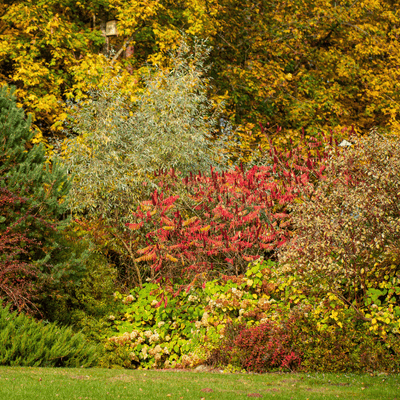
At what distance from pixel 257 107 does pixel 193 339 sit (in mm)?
10755

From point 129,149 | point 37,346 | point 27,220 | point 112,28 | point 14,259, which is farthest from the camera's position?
point 112,28

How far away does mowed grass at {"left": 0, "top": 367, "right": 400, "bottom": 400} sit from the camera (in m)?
6.36

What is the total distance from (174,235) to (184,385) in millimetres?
4148

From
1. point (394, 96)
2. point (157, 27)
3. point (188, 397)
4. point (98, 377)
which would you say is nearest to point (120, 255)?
point (98, 377)

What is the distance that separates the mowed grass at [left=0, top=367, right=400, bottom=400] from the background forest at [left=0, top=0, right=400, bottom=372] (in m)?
0.61

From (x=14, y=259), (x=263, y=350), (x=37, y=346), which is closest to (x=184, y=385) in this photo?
(x=263, y=350)

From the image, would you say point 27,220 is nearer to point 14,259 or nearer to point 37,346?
point 14,259

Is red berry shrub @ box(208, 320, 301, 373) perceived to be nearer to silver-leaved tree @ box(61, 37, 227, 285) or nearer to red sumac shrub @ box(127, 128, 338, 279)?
red sumac shrub @ box(127, 128, 338, 279)

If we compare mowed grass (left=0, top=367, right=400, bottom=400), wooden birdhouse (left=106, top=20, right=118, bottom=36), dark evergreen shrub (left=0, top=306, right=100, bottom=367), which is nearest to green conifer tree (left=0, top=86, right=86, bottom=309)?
dark evergreen shrub (left=0, top=306, right=100, bottom=367)

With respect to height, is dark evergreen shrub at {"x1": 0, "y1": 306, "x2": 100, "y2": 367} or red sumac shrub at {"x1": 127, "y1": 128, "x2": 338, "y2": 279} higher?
red sumac shrub at {"x1": 127, "y1": 128, "x2": 338, "y2": 279}

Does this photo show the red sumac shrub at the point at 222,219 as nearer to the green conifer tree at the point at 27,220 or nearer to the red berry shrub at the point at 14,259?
the green conifer tree at the point at 27,220

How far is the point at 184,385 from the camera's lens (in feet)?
22.9

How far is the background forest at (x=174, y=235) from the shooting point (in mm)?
7910

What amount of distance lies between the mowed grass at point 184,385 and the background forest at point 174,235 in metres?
0.61
